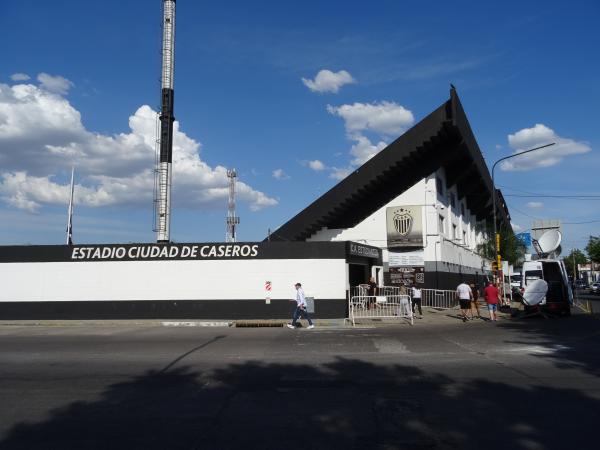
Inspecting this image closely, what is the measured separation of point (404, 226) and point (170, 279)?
1447 cm

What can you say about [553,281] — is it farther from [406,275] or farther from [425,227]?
[406,275]

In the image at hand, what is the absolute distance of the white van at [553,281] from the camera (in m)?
22.5

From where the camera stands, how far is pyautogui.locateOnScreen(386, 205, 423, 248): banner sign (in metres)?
30.2

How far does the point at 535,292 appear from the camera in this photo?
71.5ft

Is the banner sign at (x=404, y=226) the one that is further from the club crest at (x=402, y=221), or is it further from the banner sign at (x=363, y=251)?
the banner sign at (x=363, y=251)

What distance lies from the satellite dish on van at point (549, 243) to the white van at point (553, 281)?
3108 mm

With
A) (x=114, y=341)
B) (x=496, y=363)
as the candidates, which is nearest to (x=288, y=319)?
(x=114, y=341)

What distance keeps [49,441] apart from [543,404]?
20.8ft

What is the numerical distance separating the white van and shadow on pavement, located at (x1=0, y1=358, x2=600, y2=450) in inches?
641

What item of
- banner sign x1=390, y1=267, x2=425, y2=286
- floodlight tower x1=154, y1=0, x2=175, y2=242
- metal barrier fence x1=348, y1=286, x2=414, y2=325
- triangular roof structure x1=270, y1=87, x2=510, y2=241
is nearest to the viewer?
metal barrier fence x1=348, y1=286, x2=414, y2=325

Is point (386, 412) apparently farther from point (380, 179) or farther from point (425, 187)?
point (425, 187)

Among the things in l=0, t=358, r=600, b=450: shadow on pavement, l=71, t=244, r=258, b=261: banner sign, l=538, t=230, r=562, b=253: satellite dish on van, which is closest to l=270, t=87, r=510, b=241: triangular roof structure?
l=538, t=230, r=562, b=253: satellite dish on van

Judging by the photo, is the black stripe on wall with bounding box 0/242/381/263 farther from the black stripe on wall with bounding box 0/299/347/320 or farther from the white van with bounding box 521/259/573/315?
the white van with bounding box 521/259/573/315

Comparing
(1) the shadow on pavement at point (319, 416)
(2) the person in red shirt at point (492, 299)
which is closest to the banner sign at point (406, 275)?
(2) the person in red shirt at point (492, 299)
